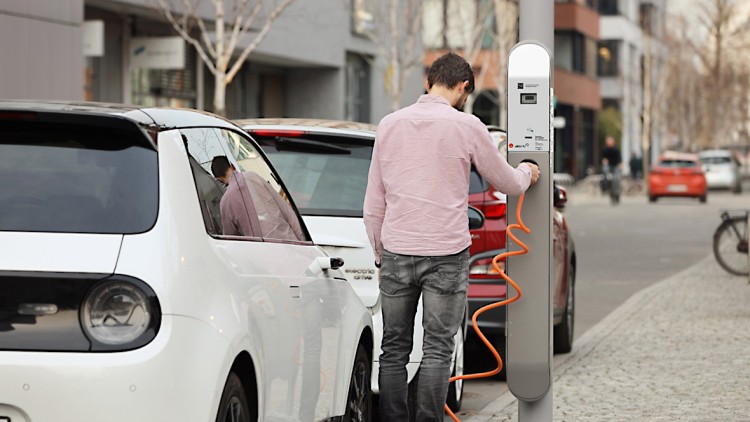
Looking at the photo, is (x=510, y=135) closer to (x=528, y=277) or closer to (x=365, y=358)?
(x=528, y=277)

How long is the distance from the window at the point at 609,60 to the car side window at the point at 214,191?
89023 mm

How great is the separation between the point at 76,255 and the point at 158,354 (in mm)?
398

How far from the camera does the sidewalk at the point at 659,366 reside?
8.76m

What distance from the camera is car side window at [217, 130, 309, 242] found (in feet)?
19.0

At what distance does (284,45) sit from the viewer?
122ft

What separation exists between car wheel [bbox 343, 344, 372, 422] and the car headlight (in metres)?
2.21

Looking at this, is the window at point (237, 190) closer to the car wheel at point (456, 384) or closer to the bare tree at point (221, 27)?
the car wheel at point (456, 384)

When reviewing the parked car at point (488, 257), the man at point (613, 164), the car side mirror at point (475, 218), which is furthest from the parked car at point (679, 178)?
the car side mirror at point (475, 218)

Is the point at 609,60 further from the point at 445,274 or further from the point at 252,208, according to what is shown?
the point at 252,208

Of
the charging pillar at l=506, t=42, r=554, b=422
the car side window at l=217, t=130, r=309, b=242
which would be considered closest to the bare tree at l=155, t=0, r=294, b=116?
the charging pillar at l=506, t=42, r=554, b=422

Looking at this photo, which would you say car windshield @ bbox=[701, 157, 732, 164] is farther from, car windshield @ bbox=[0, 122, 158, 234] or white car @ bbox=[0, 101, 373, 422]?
car windshield @ bbox=[0, 122, 158, 234]

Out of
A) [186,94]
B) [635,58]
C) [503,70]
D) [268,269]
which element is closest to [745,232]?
[268,269]

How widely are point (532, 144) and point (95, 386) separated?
303 cm

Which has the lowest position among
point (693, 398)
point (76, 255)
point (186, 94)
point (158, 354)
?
point (693, 398)
